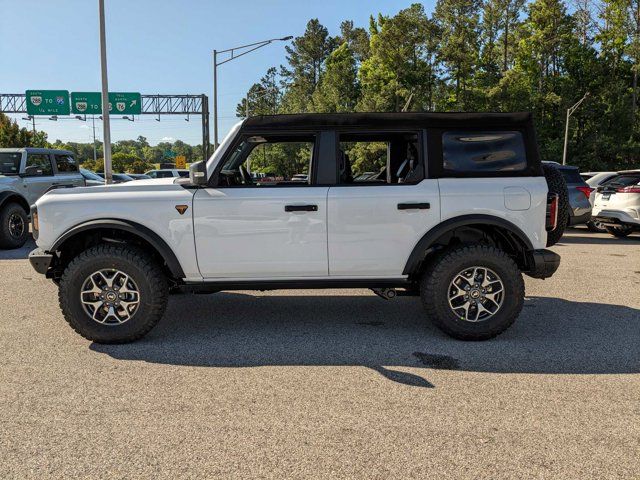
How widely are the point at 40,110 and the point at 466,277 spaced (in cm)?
4199

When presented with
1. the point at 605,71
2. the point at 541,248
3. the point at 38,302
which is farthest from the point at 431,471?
the point at 605,71

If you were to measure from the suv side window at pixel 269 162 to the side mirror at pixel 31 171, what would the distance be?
7.86 m

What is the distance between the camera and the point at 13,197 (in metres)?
10.5

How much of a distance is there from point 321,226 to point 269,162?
102 centimetres

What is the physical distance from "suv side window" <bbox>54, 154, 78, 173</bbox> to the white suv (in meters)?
8.22

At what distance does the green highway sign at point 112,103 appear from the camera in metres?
38.8

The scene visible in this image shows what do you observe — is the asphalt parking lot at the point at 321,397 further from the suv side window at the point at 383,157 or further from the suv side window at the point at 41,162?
the suv side window at the point at 41,162

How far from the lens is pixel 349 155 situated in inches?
198

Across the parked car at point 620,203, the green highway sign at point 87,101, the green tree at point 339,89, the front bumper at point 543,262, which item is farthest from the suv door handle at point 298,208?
the green tree at point 339,89

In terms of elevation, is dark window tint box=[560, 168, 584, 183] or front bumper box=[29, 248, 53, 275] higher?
dark window tint box=[560, 168, 584, 183]

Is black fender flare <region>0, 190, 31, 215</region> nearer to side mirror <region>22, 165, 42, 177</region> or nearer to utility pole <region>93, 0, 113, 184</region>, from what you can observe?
side mirror <region>22, 165, 42, 177</region>

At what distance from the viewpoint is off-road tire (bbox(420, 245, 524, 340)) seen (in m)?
4.54

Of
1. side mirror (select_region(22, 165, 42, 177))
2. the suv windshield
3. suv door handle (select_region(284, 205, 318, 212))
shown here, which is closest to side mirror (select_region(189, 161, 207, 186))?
suv door handle (select_region(284, 205, 318, 212))

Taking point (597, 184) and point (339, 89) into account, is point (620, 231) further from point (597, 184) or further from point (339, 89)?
point (339, 89)
